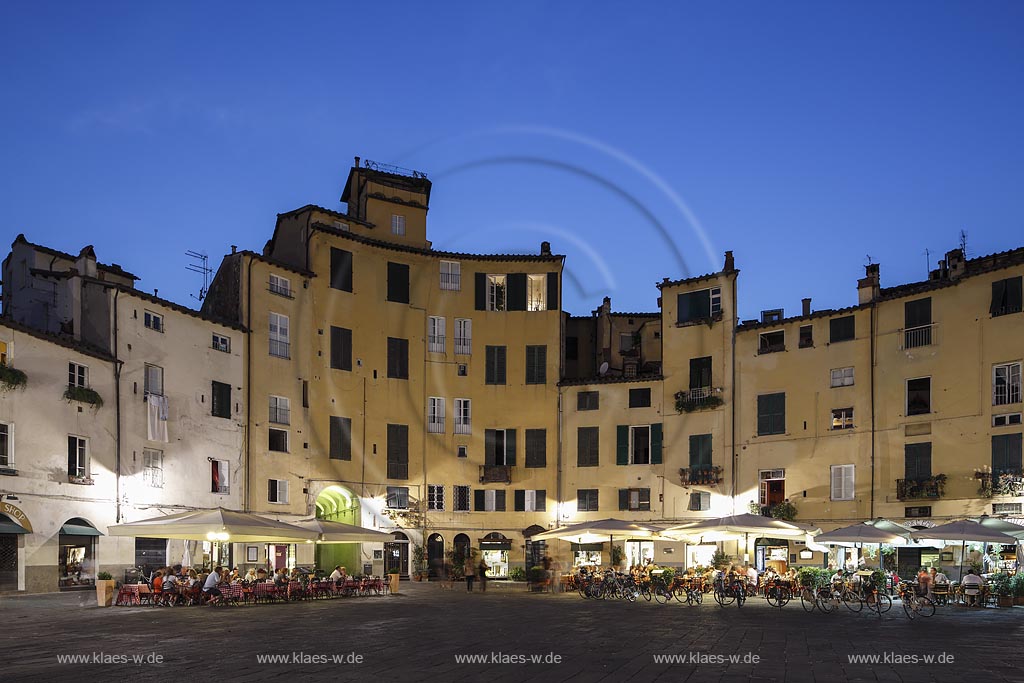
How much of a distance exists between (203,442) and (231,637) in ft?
95.6

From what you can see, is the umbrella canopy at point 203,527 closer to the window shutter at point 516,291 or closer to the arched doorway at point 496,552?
the arched doorway at point 496,552

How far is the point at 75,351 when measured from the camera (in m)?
43.7

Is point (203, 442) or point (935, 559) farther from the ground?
point (203, 442)

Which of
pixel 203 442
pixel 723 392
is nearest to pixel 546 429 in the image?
pixel 723 392

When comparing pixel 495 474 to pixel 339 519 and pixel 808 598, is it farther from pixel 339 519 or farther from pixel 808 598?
pixel 808 598

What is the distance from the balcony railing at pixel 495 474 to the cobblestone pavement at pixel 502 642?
25608 mm

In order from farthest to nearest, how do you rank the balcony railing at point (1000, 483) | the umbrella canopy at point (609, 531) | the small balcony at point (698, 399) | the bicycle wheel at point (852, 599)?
the small balcony at point (698, 399)
the umbrella canopy at point (609, 531)
the balcony railing at point (1000, 483)
the bicycle wheel at point (852, 599)

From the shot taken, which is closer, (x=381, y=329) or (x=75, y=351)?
(x=75, y=351)

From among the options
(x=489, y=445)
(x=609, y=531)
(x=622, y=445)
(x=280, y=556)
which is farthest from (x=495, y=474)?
(x=609, y=531)

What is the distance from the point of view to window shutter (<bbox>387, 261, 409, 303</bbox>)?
62312 mm

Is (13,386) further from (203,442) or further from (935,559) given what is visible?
(935,559)

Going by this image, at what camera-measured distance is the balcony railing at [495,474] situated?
62.6 m

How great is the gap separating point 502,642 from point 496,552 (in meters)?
40.4

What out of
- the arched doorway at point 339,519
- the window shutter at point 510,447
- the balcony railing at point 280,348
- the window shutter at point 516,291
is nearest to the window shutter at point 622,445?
the window shutter at point 510,447
